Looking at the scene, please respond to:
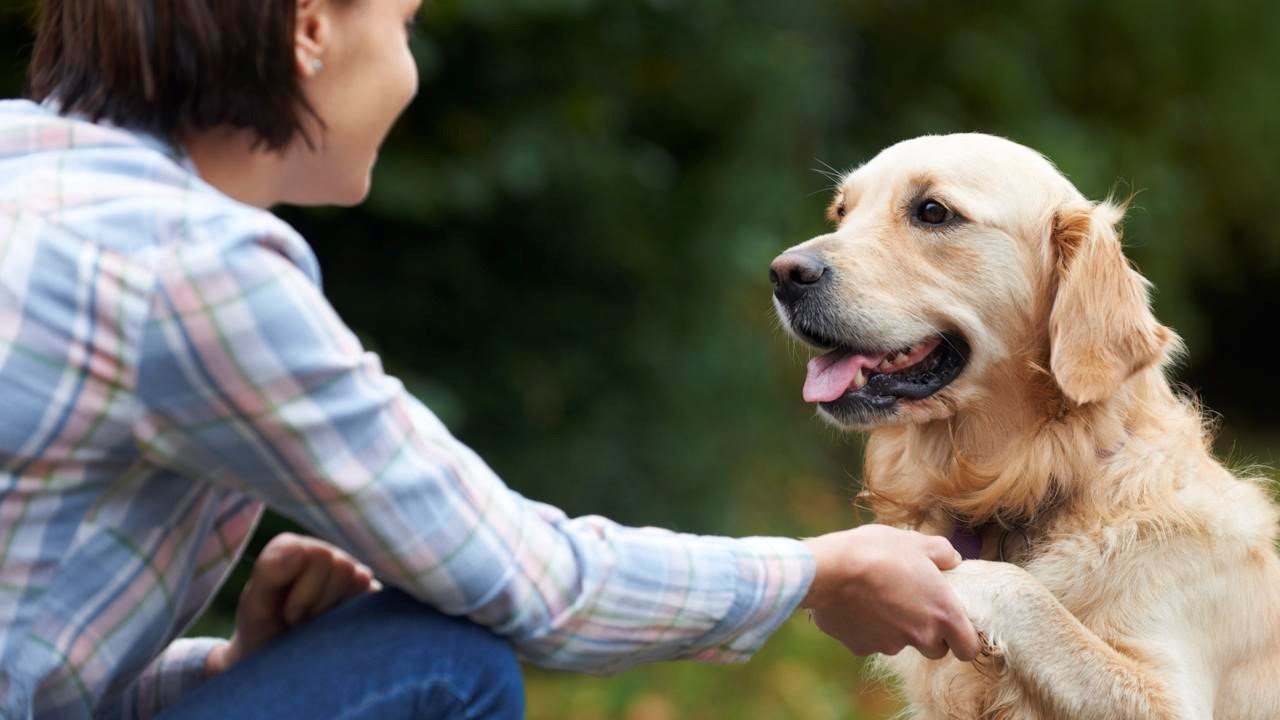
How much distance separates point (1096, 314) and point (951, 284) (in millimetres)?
277

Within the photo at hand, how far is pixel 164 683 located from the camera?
2.09 m

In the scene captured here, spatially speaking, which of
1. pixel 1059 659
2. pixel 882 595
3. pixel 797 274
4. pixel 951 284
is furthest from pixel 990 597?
pixel 797 274

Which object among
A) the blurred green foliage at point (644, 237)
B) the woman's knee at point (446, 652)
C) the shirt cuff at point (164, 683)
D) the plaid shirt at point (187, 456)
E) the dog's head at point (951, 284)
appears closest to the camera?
the plaid shirt at point (187, 456)

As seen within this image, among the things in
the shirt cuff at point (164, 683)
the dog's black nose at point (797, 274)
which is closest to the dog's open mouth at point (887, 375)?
the dog's black nose at point (797, 274)

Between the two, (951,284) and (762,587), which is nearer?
(762,587)

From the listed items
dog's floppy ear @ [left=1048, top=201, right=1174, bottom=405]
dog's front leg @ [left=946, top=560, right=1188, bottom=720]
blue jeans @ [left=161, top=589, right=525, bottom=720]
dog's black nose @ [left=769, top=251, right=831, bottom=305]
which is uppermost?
dog's floppy ear @ [left=1048, top=201, right=1174, bottom=405]

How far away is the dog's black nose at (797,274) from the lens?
2.62 m

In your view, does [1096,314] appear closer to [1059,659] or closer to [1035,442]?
[1035,442]

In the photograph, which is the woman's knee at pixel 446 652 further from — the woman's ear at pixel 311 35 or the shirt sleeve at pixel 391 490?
the woman's ear at pixel 311 35

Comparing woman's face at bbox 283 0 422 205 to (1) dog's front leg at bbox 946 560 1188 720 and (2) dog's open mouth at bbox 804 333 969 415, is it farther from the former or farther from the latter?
(1) dog's front leg at bbox 946 560 1188 720

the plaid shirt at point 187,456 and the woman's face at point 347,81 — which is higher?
→ the woman's face at point 347,81

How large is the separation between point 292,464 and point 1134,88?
322 inches

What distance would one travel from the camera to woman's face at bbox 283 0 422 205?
172 cm

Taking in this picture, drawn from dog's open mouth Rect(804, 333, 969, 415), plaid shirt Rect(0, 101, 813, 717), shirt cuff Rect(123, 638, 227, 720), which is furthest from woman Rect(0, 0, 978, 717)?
dog's open mouth Rect(804, 333, 969, 415)
